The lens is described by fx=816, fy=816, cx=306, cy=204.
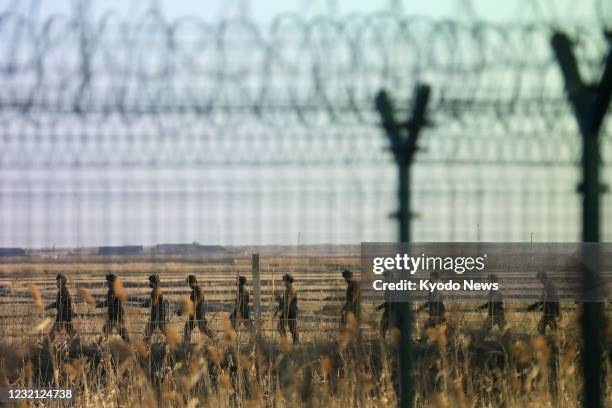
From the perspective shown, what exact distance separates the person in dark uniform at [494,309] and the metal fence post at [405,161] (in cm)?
82

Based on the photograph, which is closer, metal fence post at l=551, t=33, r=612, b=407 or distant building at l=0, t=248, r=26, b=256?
metal fence post at l=551, t=33, r=612, b=407

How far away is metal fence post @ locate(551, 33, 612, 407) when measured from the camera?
3.74 meters

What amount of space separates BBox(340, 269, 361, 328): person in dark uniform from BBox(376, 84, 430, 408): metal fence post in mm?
576

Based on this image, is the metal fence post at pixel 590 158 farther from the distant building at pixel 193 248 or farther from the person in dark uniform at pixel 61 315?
the person in dark uniform at pixel 61 315

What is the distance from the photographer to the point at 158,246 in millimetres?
4711

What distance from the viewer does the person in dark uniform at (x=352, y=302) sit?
4.59 m

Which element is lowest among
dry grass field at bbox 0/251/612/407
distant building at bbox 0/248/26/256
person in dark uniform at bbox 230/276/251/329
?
dry grass field at bbox 0/251/612/407

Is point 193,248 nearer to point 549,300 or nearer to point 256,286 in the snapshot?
point 549,300

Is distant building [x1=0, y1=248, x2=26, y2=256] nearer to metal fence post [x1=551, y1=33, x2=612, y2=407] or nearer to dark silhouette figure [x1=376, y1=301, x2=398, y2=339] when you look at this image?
dark silhouette figure [x1=376, y1=301, x2=398, y2=339]

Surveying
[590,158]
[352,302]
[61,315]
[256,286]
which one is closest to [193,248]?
[352,302]

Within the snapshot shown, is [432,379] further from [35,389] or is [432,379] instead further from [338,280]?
[35,389]

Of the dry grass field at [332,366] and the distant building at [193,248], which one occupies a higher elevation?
the distant building at [193,248]

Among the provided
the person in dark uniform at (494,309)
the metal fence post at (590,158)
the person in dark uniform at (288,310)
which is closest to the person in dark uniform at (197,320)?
the person in dark uniform at (288,310)

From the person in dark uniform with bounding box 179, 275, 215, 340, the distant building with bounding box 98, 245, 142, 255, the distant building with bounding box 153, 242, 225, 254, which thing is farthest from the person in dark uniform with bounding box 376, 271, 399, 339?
the distant building with bounding box 98, 245, 142, 255
